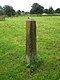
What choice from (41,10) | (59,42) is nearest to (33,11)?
(41,10)

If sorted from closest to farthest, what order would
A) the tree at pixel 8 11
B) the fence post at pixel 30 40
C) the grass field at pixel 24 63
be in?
1. the grass field at pixel 24 63
2. the fence post at pixel 30 40
3. the tree at pixel 8 11

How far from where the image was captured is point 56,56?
7.23 m

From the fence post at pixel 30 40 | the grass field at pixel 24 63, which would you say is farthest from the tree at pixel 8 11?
the fence post at pixel 30 40

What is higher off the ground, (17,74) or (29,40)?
(29,40)

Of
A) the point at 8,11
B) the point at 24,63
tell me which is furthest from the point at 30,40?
the point at 8,11

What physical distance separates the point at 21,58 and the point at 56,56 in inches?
42.8

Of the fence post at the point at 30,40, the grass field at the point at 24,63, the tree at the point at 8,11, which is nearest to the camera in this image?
the grass field at the point at 24,63

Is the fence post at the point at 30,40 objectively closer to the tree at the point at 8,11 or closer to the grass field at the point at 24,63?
the grass field at the point at 24,63

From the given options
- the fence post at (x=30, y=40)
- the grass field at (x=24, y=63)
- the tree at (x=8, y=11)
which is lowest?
the tree at (x=8, y=11)

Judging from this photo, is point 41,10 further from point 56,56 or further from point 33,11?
point 56,56

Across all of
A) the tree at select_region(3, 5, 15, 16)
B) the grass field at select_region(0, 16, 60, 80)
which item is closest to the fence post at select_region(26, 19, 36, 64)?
the grass field at select_region(0, 16, 60, 80)

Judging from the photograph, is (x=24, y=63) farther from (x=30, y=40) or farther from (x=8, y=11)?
(x=8, y=11)

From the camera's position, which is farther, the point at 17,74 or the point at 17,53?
the point at 17,53

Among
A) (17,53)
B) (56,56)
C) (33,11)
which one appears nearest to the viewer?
(56,56)
